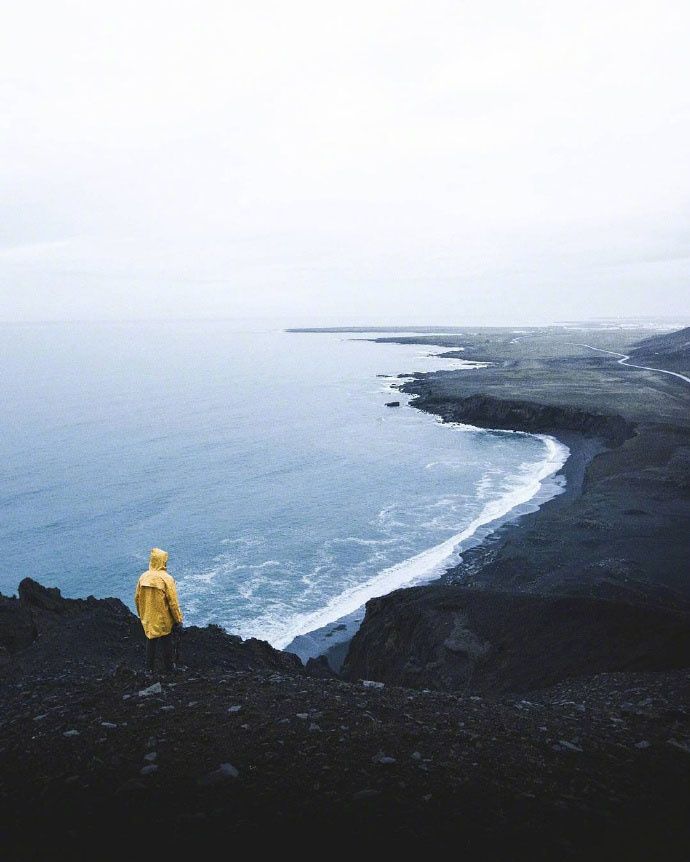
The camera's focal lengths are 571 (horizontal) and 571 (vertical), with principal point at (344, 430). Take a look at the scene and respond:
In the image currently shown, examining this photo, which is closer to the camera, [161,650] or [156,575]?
[156,575]

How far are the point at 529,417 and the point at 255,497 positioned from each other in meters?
39.8

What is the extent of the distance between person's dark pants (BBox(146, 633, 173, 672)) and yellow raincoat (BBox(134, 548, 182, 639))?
0.39 metres

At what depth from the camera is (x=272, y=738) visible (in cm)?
801

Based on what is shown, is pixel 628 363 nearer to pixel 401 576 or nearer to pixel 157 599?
pixel 401 576

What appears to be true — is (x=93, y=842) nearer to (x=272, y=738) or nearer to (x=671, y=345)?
(x=272, y=738)

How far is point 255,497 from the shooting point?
44.1m

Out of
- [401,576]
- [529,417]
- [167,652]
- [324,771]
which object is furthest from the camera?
[529,417]

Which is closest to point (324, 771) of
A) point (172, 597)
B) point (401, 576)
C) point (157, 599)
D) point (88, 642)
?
point (172, 597)


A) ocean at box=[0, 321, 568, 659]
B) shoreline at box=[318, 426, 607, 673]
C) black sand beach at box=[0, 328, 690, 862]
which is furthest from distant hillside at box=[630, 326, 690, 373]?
black sand beach at box=[0, 328, 690, 862]

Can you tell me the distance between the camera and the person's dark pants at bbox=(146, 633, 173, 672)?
434 inches

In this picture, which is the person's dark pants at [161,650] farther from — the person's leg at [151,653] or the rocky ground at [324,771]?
the rocky ground at [324,771]

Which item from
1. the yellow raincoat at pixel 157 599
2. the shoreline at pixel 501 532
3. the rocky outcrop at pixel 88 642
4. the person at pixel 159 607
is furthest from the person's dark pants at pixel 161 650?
the shoreline at pixel 501 532

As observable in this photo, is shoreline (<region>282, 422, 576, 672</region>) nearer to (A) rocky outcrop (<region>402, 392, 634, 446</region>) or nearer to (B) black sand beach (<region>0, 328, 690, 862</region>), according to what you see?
(B) black sand beach (<region>0, 328, 690, 862</region>)

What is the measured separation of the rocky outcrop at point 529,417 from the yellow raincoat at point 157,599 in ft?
176
